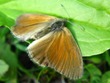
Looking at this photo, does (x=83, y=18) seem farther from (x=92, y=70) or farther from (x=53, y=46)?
(x=92, y=70)

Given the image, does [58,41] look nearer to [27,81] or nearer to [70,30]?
[70,30]

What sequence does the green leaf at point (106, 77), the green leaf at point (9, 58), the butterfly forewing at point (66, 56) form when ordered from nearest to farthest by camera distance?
1. the butterfly forewing at point (66, 56)
2. the green leaf at point (106, 77)
3. the green leaf at point (9, 58)

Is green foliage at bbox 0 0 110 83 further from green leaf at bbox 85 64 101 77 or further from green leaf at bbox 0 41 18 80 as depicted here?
A: green leaf at bbox 0 41 18 80

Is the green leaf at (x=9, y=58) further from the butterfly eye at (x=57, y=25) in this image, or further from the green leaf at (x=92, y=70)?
the butterfly eye at (x=57, y=25)

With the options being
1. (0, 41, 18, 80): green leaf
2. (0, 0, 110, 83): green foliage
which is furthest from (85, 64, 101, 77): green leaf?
(0, 41, 18, 80): green leaf

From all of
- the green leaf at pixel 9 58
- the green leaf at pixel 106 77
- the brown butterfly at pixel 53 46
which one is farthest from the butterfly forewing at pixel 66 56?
the green leaf at pixel 9 58

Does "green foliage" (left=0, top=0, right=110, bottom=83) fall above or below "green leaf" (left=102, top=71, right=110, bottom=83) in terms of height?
above
